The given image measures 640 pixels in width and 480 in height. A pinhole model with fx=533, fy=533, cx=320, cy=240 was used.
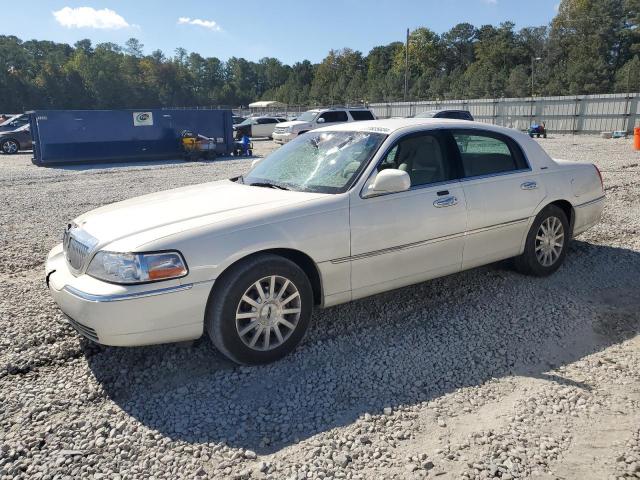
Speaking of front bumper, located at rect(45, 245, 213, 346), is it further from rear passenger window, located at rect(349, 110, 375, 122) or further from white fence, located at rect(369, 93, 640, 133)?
white fence, located at rect(369, 93, 640, 133)

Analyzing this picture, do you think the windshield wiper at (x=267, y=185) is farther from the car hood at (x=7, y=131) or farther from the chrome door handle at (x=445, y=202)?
the car hood at (x=7, y=131)

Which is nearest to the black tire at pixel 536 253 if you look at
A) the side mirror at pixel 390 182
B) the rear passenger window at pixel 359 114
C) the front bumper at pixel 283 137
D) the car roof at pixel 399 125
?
the car roof at pixel 399 125

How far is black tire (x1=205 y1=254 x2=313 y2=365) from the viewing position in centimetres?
340

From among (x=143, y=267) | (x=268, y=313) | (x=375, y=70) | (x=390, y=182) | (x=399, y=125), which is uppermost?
(x=375, y=70)

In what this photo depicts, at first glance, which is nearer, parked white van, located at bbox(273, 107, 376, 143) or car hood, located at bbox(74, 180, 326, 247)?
car hood, located at bbox(74, 180, 326, 247)

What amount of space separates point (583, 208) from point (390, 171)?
106 inches

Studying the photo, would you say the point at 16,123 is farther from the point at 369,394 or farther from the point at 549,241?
the point at 369,394

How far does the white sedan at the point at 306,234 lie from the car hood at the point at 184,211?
16 millimetres

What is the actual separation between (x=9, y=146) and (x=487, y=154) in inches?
955

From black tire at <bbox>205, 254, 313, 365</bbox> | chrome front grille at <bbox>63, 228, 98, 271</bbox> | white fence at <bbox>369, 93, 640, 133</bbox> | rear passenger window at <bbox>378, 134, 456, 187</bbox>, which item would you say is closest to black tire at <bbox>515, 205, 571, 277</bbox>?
rear passenger window at <bbox>378, 134, 456, 187</bbox>

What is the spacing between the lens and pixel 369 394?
3.31 m

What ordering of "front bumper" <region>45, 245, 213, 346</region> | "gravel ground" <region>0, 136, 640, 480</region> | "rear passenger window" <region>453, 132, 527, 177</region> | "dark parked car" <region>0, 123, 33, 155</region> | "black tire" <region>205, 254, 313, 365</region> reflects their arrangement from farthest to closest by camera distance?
"dark parked car" <region>0, 123, 33, 155</region> → "rear passenger window" <region>453, 132, 527, 177</region> → "black tire" <region>205, 254, 313, 365</region> → "front bumper" <region>45, 245, 213, 346</region> → "gravel ground" <region>0, 136, 640, 480</region>

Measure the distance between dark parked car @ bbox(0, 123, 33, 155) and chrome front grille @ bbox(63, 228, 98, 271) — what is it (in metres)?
22.1

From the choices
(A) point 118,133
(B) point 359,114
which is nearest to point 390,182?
(A) point 118,133
